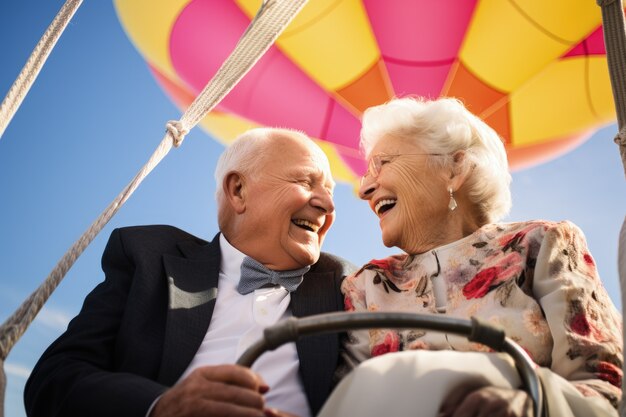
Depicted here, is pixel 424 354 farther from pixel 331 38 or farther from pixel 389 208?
pixel 331 38

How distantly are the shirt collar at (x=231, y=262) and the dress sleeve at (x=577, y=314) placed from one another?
1.21 metres

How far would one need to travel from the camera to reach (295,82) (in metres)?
6.27

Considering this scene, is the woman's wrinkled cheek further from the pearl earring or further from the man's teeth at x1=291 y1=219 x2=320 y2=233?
the man's teeth at x1=291 y1=219 x2=320 y2=233

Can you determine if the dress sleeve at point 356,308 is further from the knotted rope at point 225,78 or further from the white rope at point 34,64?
the white rope at point 34,64

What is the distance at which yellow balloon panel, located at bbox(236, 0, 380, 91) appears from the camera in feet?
19.6

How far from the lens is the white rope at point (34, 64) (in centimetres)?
255

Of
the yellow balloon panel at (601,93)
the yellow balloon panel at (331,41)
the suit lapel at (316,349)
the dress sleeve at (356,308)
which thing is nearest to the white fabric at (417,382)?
Answer: the suit lapel at (316,349)

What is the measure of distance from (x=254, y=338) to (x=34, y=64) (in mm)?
1389

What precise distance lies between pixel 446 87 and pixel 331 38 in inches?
47.6

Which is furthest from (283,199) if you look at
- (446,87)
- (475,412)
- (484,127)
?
(446,87)

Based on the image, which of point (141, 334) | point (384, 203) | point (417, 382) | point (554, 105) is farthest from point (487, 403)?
point (554, 105)

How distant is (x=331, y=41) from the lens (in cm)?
604

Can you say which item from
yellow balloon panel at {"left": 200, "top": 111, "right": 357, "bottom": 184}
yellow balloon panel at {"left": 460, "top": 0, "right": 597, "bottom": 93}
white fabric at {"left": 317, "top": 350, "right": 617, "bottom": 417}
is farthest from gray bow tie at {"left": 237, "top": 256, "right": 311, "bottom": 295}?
yellow balloon panel at {"left": 460, "top": 0, "right": 597, "bottom": 93}

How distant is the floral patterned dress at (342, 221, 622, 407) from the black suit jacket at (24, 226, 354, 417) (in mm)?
200
